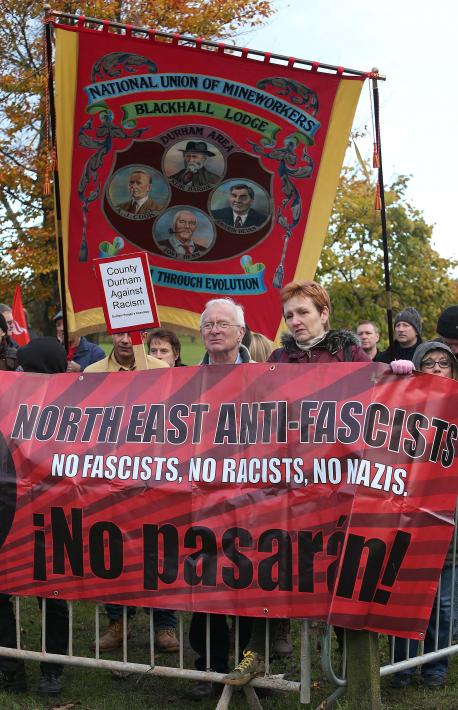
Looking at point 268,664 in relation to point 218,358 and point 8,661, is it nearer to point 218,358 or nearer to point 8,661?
point 8,661

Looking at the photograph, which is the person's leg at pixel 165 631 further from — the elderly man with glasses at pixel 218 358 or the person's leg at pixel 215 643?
the person's leg at pixel 215 643

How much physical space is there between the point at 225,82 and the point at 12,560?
417cm

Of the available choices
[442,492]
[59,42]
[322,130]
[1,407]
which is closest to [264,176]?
[322,130]

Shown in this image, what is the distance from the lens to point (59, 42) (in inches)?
265

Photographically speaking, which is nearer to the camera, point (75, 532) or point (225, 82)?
point (75, 532)

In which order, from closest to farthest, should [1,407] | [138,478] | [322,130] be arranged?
[138,478], [1,407], [322,130]

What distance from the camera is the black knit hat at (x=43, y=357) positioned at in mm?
4930

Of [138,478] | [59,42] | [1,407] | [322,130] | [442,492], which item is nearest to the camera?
[442,492]

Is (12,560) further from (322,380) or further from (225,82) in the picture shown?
(225,82)

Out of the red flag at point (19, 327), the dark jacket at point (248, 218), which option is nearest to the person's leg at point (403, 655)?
the dark jacket at point (248, 218)

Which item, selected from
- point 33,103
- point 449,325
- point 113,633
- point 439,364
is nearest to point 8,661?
point 113,633

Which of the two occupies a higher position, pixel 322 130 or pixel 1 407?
pixel 322 130

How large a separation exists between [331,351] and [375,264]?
68.2ft

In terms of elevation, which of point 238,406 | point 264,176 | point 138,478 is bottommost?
point 138,478
